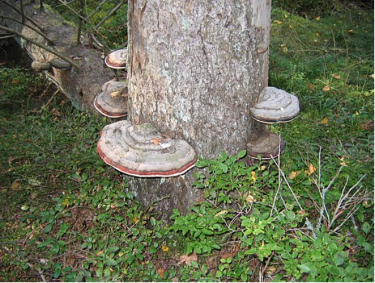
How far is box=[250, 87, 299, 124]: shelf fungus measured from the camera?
302cm

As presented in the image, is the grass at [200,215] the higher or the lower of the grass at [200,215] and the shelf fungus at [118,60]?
the lower

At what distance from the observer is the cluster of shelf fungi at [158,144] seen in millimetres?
2746

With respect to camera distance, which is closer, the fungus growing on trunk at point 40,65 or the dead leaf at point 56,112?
the fungus growing on trunk at point 40,65

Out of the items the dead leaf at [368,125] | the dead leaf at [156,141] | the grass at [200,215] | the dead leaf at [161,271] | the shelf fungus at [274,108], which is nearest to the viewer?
the grass at [200,215]

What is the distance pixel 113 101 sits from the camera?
11.8 feet

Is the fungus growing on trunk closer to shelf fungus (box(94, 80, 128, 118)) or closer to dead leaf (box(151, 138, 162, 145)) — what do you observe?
shelf fungus (box(94, 80, 128, 118))

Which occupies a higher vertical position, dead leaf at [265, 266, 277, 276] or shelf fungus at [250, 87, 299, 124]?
shelf fungus at [250, 87, 299, 124]

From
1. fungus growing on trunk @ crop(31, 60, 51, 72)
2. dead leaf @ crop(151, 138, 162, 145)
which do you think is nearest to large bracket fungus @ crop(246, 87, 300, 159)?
dead leaf @ crop(151, 138, 162, 145)

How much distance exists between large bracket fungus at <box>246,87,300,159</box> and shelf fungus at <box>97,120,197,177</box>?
59 centimetres

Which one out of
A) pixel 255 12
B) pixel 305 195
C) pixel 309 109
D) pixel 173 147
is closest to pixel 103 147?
pixel 173 147

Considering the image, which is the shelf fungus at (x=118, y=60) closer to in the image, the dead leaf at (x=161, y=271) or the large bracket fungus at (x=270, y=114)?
the large bracket fungus at (x=270, y=114)

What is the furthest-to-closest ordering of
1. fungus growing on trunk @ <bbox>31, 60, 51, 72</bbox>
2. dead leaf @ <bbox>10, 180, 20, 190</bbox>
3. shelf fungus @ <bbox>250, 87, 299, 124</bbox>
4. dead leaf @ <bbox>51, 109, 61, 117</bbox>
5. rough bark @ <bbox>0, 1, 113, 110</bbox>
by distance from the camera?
dead leaf @ <bbox>51, 109, 61, 117</bbox> → fungus growing on trunk @ <bbox>31, 60, 51, 72</bbox> → rough bark @ <bbox>0, 1, 113, 110</bbox> → dead leaf @ <bbox>10, 180, 20, 190</bbox> → shelf fungus @ <bbox>250, 87, 299, 124</bbox>

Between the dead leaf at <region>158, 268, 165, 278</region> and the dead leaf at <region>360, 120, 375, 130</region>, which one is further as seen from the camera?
the dead leaf at <region>360, 120, 375, 130</region>

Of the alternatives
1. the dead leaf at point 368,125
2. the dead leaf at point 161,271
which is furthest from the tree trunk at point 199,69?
the dead leaf at point 368,125
